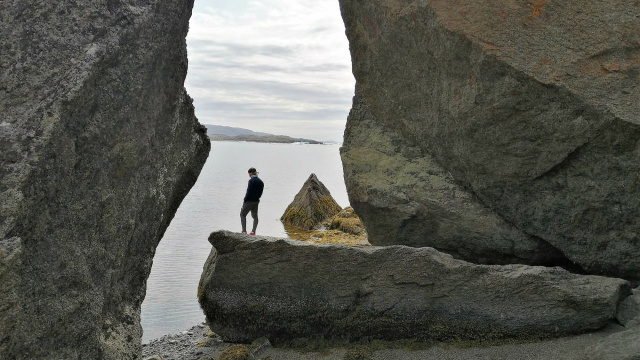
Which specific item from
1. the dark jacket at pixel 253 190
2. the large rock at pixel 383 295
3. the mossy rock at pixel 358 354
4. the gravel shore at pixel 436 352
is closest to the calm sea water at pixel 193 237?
the dark jacket at pixel 253 190

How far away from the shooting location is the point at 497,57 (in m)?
6.78

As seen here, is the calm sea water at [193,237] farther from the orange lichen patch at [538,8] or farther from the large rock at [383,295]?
the orange lichen patch at [538,8]

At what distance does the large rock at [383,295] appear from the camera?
659 cm

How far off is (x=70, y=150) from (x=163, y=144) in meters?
1.29

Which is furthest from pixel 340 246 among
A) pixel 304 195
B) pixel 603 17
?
pixel 304 195

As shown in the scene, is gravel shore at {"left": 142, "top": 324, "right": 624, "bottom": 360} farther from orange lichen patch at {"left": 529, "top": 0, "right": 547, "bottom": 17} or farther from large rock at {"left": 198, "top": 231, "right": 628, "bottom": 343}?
orange lichen patch at {"left": 529, "top": 0, "right": 547, "bottom": 17}

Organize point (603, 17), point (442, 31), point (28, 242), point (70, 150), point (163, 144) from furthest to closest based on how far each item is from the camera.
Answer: point (442, 31) → point (603, 17) → point (163, 144) → point (70, 150) → point (28, 242)

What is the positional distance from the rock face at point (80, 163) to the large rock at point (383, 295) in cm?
147

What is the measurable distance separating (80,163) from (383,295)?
3404 mm

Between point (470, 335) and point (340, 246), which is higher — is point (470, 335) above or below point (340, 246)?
below

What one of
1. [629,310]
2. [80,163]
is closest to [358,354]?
[629,310]

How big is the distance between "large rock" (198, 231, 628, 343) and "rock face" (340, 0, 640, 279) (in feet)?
2.31

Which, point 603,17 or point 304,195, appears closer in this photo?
point 603,17

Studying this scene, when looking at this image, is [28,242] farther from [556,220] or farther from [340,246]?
[556,220]
